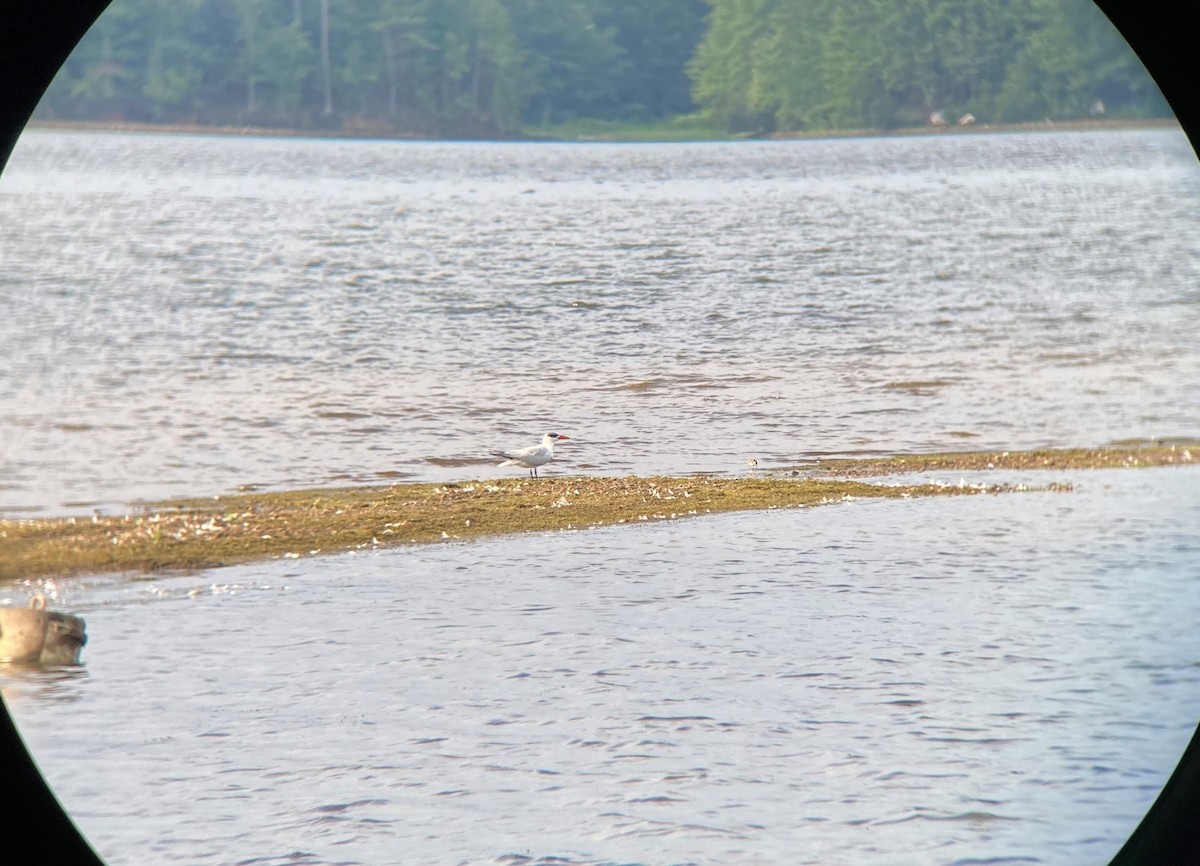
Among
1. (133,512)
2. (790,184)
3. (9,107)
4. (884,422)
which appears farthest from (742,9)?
(9,107)

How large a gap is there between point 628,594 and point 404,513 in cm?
327

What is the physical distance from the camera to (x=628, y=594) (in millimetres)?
10828

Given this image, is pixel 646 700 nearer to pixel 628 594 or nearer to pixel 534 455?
pixel 628 594

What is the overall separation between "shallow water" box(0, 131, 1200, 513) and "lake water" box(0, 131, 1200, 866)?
0.20 m

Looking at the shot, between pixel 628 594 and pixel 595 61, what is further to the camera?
pixel 595 61

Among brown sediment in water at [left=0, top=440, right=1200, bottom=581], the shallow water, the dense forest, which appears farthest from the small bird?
the dense forest

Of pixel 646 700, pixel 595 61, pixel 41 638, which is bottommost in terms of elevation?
pixel 646 700

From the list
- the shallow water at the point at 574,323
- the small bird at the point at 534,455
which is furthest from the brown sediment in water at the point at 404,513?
the shallow water at the point at 574,323

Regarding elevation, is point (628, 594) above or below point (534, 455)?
below

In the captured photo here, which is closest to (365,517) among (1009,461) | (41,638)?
(41,638)

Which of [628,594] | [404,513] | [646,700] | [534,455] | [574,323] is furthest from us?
[574,323]

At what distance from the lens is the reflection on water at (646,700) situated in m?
6.91

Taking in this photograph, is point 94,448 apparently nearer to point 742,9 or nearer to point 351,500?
point 351,500

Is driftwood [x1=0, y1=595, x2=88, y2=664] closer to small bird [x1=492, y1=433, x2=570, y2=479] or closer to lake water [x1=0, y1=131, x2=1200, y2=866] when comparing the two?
lake water [x1=0, y1=131, x2=1200, y2=866]
